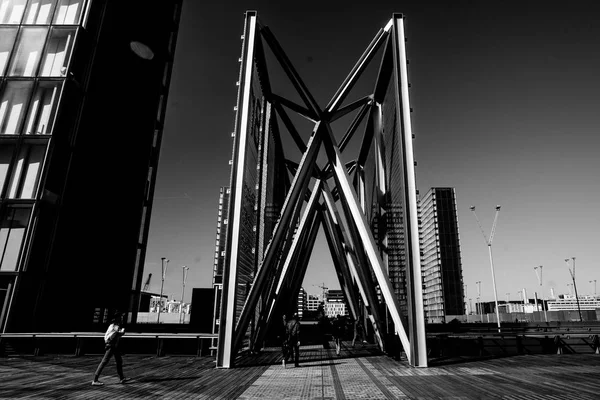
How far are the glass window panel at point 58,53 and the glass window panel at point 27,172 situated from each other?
4338 millimetres

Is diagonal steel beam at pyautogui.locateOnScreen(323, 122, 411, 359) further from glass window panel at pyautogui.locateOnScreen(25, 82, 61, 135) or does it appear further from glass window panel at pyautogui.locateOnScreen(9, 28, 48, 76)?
glass window panel at pyautogui.locateOnScreen(9, 28, 48, 76)

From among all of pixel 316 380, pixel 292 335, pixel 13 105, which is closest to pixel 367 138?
pixel 292 335

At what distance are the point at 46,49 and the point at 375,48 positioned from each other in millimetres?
17567

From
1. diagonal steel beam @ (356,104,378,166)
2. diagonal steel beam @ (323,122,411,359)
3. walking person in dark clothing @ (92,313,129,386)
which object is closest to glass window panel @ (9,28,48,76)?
diagonal steel beam @ (323,122,411,359)

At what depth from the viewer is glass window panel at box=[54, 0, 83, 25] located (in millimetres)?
20625

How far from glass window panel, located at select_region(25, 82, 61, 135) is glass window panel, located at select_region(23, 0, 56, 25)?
4204 mm

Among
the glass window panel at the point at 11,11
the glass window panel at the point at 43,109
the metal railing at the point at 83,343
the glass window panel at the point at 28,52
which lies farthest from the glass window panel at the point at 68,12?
the metal railing at the point at 83,343

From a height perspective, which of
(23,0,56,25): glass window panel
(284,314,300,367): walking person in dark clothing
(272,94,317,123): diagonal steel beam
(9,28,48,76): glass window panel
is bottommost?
(284,314,300,367): walking person in dark clothing

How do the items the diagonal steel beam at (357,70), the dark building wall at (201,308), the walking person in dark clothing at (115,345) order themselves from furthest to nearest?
1. the dark building wall at (201,308)
2. the diagonal steel beam at (357,70)
3. the walking person in dark clothing at (115,345)

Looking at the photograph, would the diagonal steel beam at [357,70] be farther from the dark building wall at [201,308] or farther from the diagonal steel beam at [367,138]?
the dark building wall at [201,308]

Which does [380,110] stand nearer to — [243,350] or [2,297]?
[243,350]

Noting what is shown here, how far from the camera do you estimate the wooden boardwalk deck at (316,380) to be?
722cm

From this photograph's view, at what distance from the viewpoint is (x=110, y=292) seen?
25047mm

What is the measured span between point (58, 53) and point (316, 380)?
70.3ft
